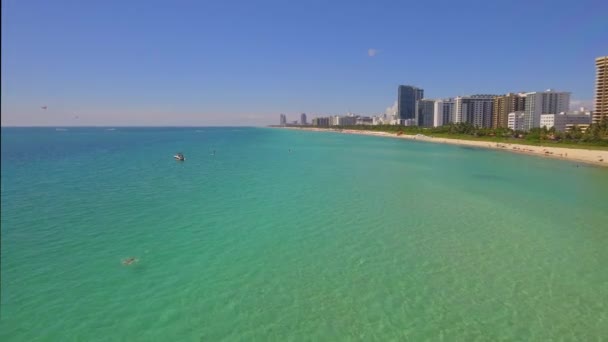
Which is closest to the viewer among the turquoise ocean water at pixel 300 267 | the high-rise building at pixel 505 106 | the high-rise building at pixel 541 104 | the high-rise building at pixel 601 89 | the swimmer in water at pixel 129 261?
the turquoise ocean water at pixel 300 267

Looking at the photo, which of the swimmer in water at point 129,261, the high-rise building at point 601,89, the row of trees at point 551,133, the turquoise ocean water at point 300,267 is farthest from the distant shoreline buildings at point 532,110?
the swimmer in water at point 129,261

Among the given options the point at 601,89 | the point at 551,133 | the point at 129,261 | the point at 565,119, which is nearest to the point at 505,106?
the point at 565,119

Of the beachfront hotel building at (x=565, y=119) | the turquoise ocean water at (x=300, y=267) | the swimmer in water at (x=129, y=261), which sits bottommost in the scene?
the turquoise ocean water at (x=300, y=267)

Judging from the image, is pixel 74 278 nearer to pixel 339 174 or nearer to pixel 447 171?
pixel 339 174

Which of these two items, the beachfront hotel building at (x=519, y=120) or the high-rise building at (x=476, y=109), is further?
the high-rise building at (x=476, y=109)

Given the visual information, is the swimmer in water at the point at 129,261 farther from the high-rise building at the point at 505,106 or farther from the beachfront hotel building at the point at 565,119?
the high-rise building at the point at 505,106

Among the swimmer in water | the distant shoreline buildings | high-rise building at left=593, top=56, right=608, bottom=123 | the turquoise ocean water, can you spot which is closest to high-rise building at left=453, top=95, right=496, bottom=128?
the distant shoreline buildings
